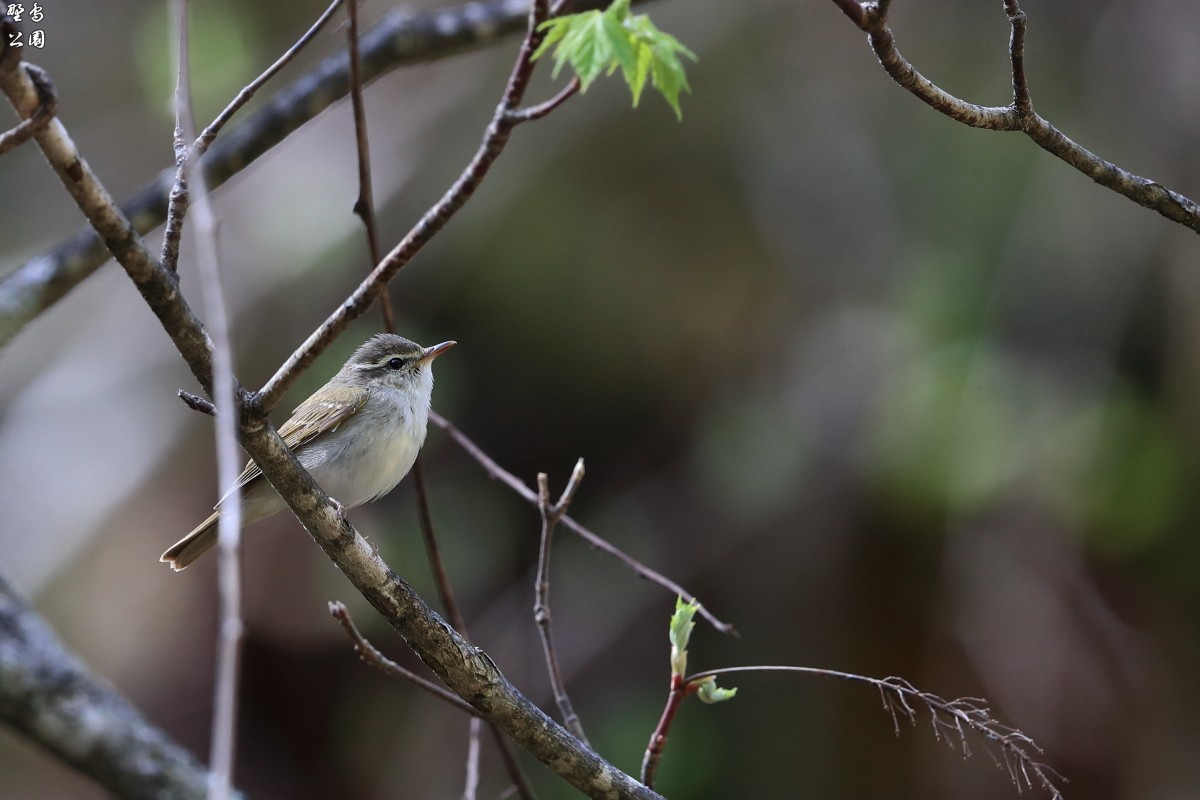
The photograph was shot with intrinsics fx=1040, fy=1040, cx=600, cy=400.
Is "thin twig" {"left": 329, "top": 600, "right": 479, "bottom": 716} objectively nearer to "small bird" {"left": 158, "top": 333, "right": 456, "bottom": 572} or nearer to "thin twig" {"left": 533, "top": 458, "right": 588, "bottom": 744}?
"thin twig" {"left": 533, "top": 458, "right": 588, "bottom": 744}

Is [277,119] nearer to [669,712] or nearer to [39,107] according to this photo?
[39,107]

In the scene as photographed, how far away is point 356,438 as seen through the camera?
15.1 ft

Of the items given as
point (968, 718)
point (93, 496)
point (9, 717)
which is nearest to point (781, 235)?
point (93, 496)

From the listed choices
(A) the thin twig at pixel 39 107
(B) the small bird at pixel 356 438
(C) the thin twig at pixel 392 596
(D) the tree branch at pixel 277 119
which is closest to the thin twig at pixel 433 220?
(C) the thin twig at pixel 392 596

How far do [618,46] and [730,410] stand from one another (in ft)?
18.2

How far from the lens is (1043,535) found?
22.4 feet

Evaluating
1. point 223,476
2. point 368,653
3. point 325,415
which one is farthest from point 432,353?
point 223,476

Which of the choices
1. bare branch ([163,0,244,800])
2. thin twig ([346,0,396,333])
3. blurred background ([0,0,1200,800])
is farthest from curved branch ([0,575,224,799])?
blurred background ([0,0,1200,800])

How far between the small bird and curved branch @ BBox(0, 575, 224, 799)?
231cm

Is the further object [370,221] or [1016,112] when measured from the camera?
[370,221]

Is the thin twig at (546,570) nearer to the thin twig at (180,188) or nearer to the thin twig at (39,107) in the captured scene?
the thin twig at (180,188)

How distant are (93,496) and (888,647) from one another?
19.6 ft

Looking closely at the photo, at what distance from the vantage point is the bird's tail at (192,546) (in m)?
4.26

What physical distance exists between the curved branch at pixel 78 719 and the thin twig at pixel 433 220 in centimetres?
71
